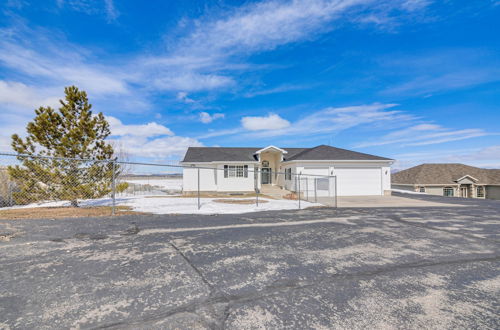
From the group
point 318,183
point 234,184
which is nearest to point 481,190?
point 318,183

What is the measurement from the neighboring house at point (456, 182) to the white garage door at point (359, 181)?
46.2 feet

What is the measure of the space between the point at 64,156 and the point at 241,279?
11019 mm

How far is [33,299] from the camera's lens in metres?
2.63

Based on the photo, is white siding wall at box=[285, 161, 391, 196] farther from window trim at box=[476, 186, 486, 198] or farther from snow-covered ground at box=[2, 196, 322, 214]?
window trim at box=[476, 186, 486, 198]

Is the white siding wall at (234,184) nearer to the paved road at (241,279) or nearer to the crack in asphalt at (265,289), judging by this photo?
the paved road at (241,279)

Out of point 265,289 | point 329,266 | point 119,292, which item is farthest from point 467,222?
point 119,292

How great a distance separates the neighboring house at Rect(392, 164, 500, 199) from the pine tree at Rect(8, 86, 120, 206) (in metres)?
34.0

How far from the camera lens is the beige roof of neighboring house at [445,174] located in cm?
2864

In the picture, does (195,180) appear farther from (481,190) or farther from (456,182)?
(481,190)

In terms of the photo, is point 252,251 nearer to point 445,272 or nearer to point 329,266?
point 329,266

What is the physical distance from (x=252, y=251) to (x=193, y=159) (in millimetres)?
16673

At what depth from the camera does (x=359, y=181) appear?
61.7 ft

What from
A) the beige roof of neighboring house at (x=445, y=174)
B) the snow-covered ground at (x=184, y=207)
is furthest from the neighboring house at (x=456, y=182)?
the snow-covered ground at (x=184, y=207)

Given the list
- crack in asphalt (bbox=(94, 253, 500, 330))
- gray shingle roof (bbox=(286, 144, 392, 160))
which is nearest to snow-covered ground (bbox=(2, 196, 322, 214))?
crack in asphalt (bbox=(94, 253, 500, 330))
